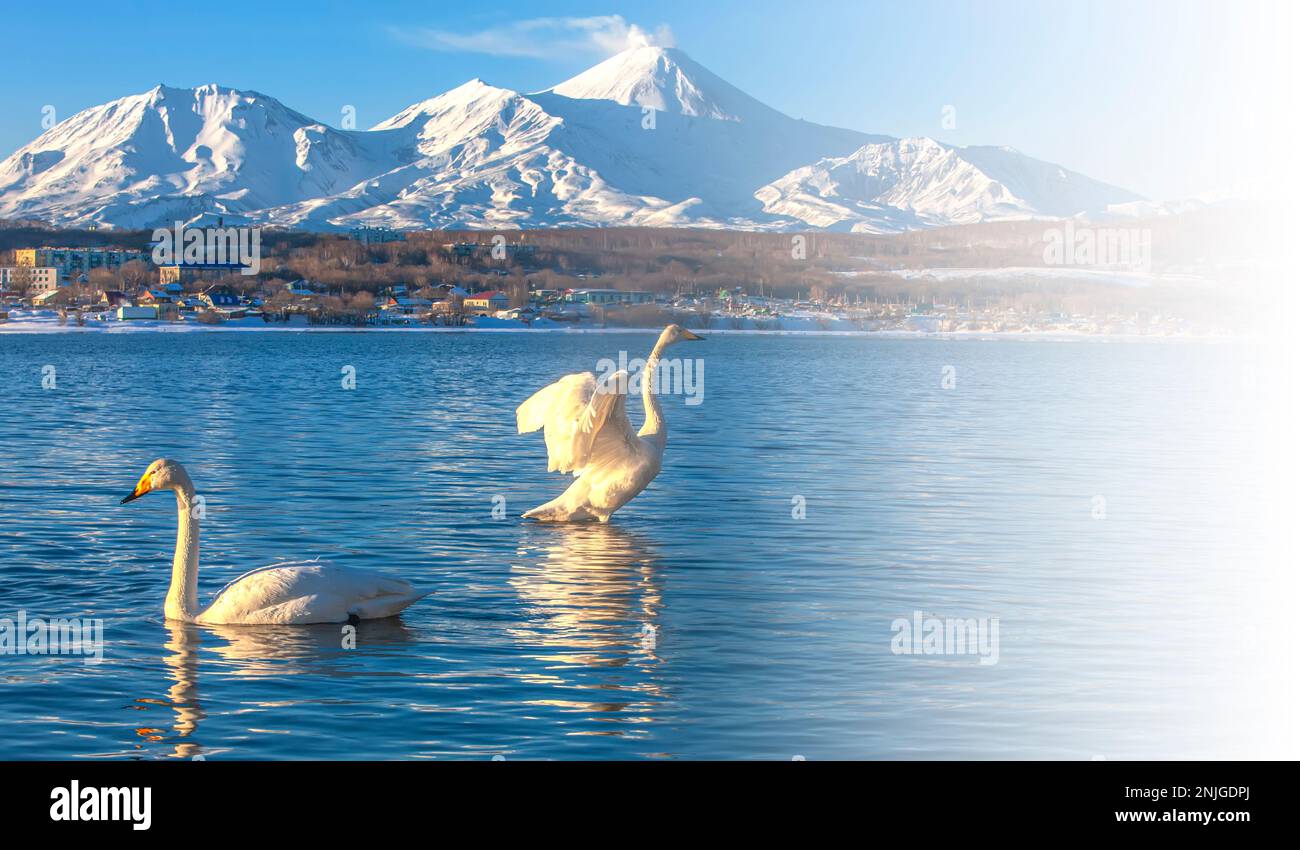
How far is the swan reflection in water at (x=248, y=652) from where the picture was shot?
36.2 ft

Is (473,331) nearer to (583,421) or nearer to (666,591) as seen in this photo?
(583,421)

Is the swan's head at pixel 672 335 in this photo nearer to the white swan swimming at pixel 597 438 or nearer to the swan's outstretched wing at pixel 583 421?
the white swan swimming at pixel 597 438

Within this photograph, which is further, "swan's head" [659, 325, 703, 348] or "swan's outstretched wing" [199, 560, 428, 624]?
"swan's head" [659, 325, 703, 348]

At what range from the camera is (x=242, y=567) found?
661 inches

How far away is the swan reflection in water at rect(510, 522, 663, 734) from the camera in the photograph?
1160 cm

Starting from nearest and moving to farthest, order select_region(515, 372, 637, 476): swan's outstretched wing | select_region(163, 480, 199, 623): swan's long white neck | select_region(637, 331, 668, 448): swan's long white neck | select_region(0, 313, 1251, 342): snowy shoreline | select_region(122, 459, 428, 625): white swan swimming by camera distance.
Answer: select_region(122, 459, 428, 625): white swan swimming
select_region(163, 480, 199, 623): swan's long white neck
select_region(515, 372, 637, 476): swan's outstretched wing
select_region(637, 331, 668, 448): swan's long white neck
select_region(0, 313, 1251, 342): snowy shoreline

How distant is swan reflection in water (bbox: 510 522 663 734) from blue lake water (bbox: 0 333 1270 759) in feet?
0.16

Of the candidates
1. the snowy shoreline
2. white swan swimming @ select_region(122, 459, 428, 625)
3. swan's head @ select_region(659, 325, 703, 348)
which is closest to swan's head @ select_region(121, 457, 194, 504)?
white swan swimming @ select_region(122, 459, 428, 625)

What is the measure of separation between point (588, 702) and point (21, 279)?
7974 inches

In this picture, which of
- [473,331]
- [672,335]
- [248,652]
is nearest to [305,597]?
[248,652]

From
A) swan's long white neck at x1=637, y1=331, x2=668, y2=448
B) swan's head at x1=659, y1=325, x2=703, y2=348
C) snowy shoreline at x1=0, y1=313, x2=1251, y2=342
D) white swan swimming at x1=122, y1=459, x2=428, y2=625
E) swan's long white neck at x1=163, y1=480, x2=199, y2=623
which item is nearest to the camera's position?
white swan swimming at x1=122, y1=459, x2=428, y2=625

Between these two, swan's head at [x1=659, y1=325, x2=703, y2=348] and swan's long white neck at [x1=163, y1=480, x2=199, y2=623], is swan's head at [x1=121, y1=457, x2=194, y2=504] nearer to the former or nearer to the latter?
swan's long white neck at [x1=163, y1=480, x2=199, y2=623]

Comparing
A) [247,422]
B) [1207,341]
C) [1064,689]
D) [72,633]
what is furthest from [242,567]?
[1207,341]
